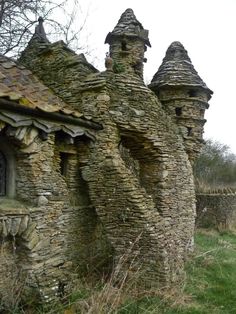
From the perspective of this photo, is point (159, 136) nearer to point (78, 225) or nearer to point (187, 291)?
point (78, 225)

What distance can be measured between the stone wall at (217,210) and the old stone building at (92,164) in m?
6.84

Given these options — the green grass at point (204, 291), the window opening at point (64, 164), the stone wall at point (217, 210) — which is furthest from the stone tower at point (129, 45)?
the stone wall at point (217, 210)

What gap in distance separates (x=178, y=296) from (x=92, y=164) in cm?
324

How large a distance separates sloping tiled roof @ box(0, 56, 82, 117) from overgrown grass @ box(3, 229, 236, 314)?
3312mm

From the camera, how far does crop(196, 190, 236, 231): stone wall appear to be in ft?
57.1

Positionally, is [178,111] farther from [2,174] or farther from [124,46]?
[2,174]

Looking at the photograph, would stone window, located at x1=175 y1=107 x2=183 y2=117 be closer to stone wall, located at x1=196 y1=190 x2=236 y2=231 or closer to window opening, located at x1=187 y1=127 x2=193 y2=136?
window opening, located at x1=187 y1=127 x2=193 y2=136

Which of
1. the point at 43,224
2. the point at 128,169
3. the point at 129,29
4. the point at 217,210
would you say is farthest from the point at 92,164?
the point at 217,210

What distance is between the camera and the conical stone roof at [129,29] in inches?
406

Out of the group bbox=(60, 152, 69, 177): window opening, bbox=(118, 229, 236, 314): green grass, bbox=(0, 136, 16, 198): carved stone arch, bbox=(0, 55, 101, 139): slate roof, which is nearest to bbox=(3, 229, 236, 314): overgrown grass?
bbox=(118, 229, 236, 314): green grass

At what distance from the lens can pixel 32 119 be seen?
6633 mm

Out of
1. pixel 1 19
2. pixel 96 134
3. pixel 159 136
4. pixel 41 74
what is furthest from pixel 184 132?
pixel 1 19

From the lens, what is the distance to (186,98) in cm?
1073

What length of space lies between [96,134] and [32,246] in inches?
110
